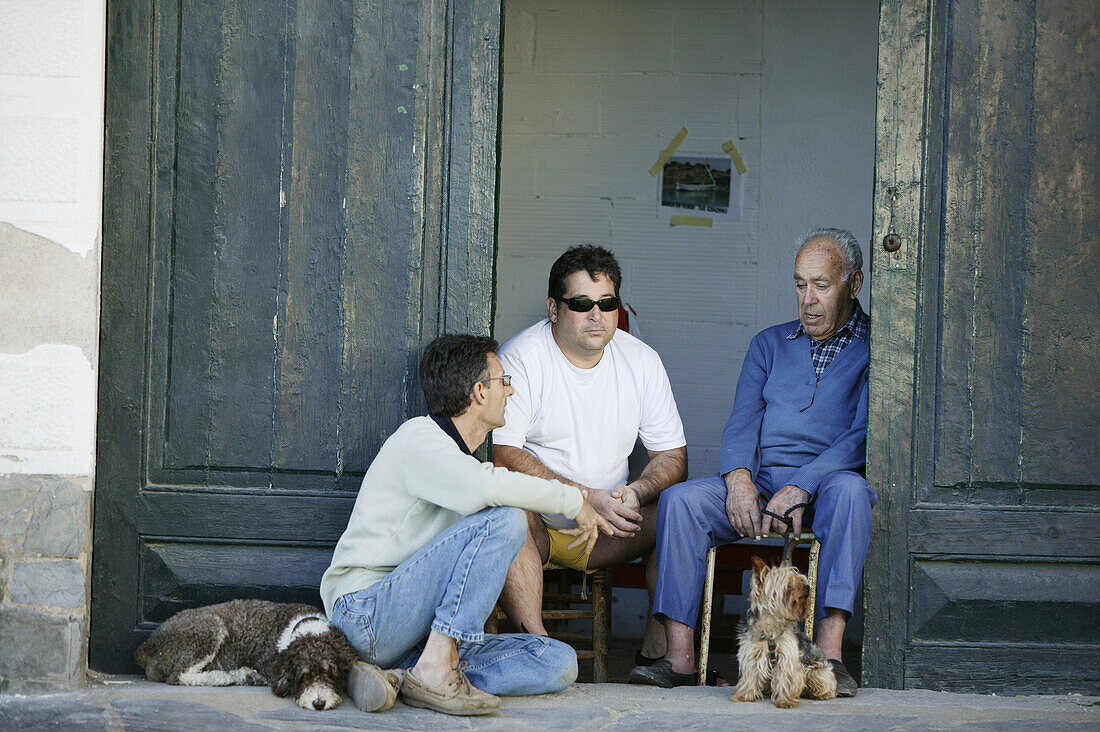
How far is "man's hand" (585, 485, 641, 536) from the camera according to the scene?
3840 mm

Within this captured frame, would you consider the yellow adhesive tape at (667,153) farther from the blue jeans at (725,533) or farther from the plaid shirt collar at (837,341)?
the blue jeans at (725,533)

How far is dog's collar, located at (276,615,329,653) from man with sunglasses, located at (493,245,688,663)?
93 cm

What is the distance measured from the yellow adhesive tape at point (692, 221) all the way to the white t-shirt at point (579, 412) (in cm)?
181

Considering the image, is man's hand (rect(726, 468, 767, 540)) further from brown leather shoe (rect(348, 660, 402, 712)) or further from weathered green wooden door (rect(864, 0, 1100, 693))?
brown leather shoe (rect(348, 660, 402, 712))

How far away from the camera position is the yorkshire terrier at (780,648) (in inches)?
125

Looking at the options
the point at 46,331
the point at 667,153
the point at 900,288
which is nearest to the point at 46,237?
the point at 46,331

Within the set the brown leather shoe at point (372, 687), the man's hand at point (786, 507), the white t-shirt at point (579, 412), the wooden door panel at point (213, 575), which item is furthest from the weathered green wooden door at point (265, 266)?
the man's hand at point (786, 507)

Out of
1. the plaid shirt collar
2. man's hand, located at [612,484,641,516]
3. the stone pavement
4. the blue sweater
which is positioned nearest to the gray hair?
the plaid shirt collar

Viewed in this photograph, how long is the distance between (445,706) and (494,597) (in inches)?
12.8

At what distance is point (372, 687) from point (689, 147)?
371 cm

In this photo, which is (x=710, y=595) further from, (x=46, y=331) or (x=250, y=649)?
(x=46, y=331)

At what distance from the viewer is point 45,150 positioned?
Answer: 10.8ft

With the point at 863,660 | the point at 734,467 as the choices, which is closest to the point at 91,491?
the point at 734,467

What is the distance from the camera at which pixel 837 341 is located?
399 cm
